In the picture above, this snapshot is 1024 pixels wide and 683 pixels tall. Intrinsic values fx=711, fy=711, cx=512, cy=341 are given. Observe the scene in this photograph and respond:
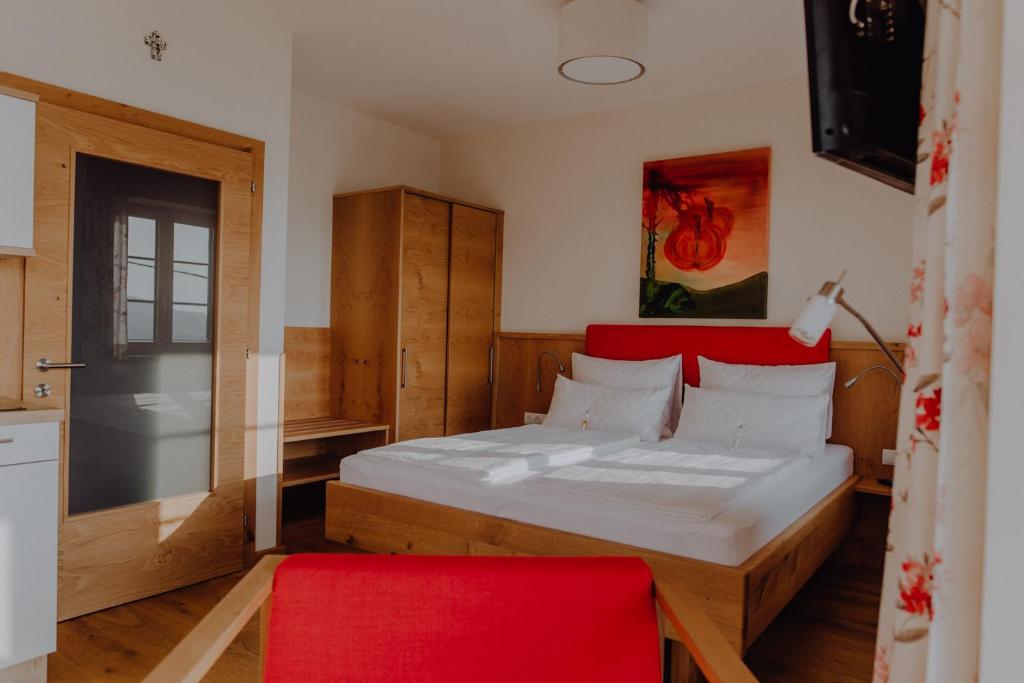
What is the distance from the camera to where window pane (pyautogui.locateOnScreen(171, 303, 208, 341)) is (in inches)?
119

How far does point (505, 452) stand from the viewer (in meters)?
3.12

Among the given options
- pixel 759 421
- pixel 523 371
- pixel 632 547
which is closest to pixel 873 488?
pixel 759 421

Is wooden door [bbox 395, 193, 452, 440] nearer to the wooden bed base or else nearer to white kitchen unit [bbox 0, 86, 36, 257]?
the wooden bed base

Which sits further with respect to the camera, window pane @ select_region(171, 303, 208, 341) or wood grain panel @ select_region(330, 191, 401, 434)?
wood grain panel @ select_region(330, 191, 401, 434)

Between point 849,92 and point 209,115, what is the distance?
2.83 m

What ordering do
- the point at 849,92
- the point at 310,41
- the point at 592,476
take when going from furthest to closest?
the point at 310,41, the point at 592,476, the point at 849,92

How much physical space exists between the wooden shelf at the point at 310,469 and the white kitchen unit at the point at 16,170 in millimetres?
1782

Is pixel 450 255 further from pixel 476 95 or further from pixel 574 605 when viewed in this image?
pixel 574 605

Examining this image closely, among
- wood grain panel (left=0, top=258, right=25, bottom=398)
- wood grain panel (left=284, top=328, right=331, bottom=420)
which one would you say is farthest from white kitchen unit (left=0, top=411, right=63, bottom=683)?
wood grain panel (left=284, top=328, right=331, bottom=420)

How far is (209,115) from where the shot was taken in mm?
3088

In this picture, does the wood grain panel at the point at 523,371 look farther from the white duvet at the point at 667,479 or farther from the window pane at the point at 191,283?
the window pane at the point at 191,283

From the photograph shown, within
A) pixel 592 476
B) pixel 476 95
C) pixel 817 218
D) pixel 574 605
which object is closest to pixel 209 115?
pixel 476 95

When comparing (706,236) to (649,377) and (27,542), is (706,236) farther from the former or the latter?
(27,542)

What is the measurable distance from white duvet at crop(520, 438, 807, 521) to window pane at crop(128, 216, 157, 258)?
1.79m
